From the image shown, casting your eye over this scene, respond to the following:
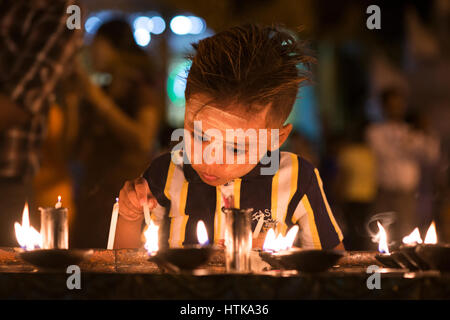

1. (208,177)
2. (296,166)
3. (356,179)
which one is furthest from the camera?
(356,179)

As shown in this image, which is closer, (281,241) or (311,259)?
(311,259)

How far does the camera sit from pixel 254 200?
2.77 meters

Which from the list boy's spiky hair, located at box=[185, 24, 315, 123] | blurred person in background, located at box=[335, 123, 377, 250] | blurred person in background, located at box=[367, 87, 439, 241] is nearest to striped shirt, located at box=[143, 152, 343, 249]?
boy's spiky hair, located at box=[185, 24, 315, 123]

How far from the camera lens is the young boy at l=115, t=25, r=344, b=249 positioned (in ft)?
7.97

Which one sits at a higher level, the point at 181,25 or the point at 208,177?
the point at 181,25

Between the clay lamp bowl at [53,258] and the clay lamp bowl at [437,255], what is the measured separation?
893mm

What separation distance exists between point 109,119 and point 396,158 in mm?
3878

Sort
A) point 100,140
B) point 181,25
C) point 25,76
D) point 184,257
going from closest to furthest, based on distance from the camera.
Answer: point 184,257 → point 25,76 → point 100,140 → point 181,25

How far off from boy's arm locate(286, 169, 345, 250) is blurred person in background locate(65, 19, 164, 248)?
1.78 meters

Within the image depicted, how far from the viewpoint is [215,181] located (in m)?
2.62

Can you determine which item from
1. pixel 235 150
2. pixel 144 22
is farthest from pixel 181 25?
pixel 235 150

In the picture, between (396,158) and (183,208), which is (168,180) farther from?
(396,158)

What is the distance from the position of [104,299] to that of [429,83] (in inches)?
530

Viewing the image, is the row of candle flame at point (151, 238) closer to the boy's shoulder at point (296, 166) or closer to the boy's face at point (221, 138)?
the boy's face at point (221, 138)
